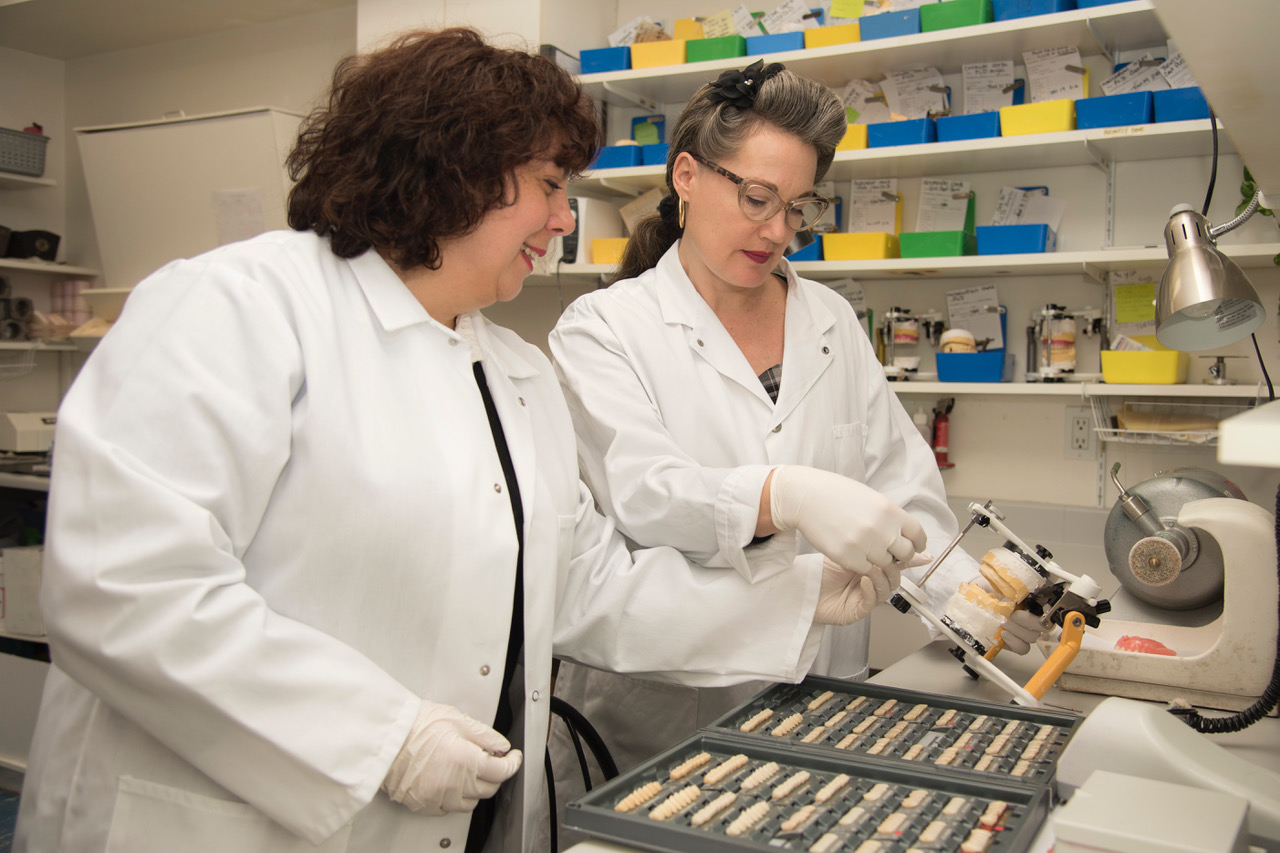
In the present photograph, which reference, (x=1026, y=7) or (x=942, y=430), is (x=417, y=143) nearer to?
(x=1026, y=7)

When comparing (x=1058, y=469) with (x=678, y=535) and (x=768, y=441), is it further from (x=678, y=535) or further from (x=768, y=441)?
(x=678, y=535)

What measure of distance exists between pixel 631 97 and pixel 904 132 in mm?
1005

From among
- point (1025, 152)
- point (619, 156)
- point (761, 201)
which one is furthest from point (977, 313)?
point (761, 201)

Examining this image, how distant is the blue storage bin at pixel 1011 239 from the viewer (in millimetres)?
2518

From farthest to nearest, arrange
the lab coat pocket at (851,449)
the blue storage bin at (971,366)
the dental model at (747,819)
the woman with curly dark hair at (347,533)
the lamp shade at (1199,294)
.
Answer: the blue storage bin at (971,366) < the lab coat pocket at (851,449) < the lamp shade at (1199,294) < the woman with curly dark hair at (347,533) < the dental model at (747,819)

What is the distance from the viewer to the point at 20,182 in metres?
4.03

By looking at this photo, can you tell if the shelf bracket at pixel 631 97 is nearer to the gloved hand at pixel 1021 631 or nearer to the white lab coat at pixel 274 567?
the white lab coat at pixel 274 567

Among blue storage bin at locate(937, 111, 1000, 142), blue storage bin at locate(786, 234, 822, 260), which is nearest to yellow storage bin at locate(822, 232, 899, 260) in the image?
blue storage bin at locate(786, 234, 822, 260)

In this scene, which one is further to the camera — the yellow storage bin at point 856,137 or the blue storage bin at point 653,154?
the blue storage bin at point 653,154

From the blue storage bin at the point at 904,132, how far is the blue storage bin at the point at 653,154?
65cm

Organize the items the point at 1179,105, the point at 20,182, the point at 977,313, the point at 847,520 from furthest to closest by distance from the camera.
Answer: the point at 20,182
the point at 977,313
the point at 1179,105
the point at 847,520

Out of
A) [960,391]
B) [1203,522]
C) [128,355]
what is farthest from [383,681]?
[960,391]

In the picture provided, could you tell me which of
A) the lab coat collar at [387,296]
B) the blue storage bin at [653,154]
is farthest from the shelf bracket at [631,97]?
the lab coat collar at [387,296]

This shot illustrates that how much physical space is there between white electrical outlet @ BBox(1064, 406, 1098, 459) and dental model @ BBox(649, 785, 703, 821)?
2.26 m
